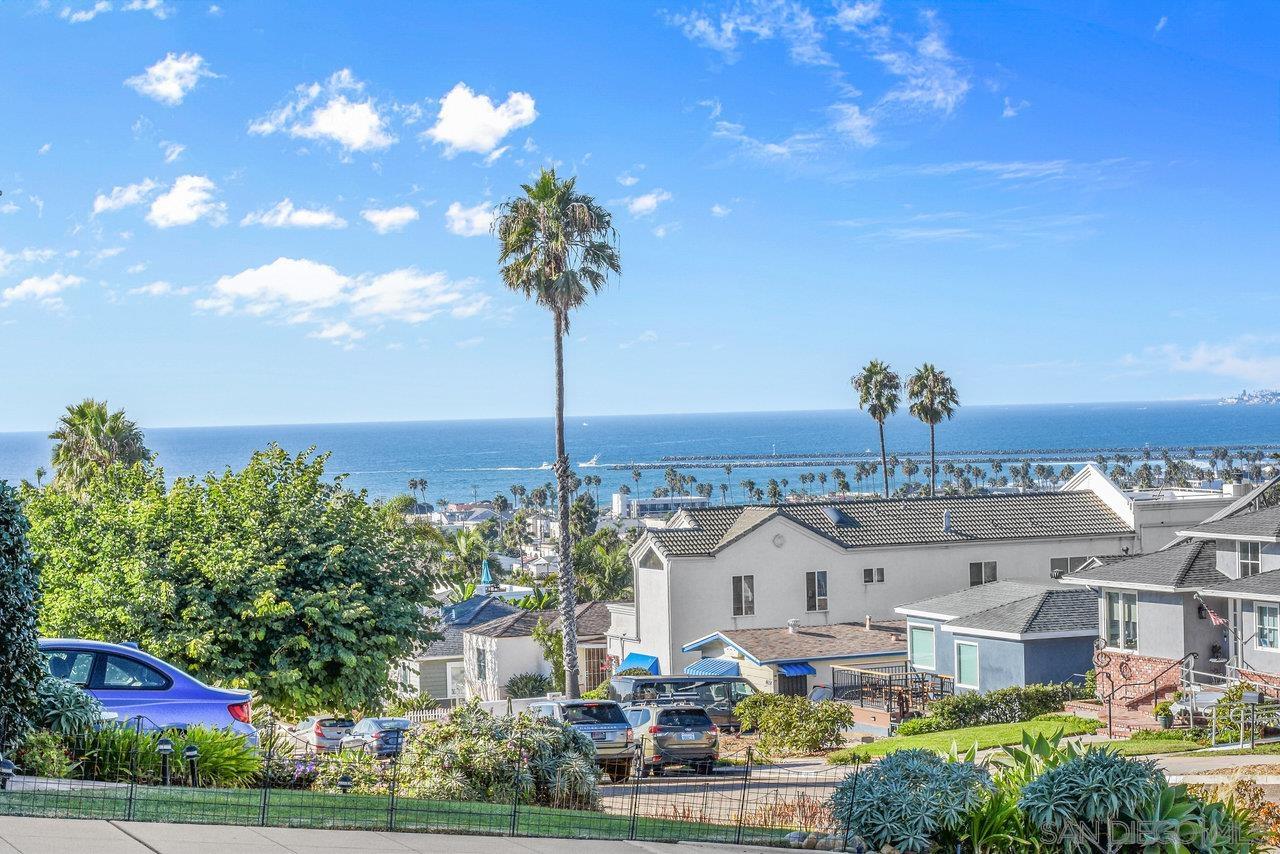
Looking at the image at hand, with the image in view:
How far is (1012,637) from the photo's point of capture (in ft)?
123

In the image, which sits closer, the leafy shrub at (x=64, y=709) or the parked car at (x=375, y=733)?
the leafy shrub at (x=64, y=709)

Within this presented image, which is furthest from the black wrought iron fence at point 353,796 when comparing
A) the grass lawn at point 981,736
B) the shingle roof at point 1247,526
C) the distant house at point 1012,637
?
the distant house at point 1012,637

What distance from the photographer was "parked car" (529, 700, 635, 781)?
2338 cm

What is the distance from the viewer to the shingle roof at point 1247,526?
3310 centimetres

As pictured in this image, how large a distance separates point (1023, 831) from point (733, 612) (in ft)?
121

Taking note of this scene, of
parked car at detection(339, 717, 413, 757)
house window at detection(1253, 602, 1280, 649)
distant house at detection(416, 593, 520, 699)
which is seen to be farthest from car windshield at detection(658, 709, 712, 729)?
distant house at detection(416, 593, 520, 699)

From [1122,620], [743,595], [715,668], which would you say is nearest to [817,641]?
[715,668]

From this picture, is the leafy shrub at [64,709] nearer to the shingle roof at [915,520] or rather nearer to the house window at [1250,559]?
the house window at [1250,559]

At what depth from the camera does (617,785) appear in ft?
70.4

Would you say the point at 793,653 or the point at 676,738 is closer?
the point at 676,738

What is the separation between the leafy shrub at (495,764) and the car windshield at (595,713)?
24.9 feet

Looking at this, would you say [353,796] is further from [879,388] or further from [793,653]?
[879,388]

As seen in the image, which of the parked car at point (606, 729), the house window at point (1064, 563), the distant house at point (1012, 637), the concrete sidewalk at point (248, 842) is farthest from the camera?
the house window at point (1064, 563)

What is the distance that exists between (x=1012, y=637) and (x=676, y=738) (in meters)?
15.8
